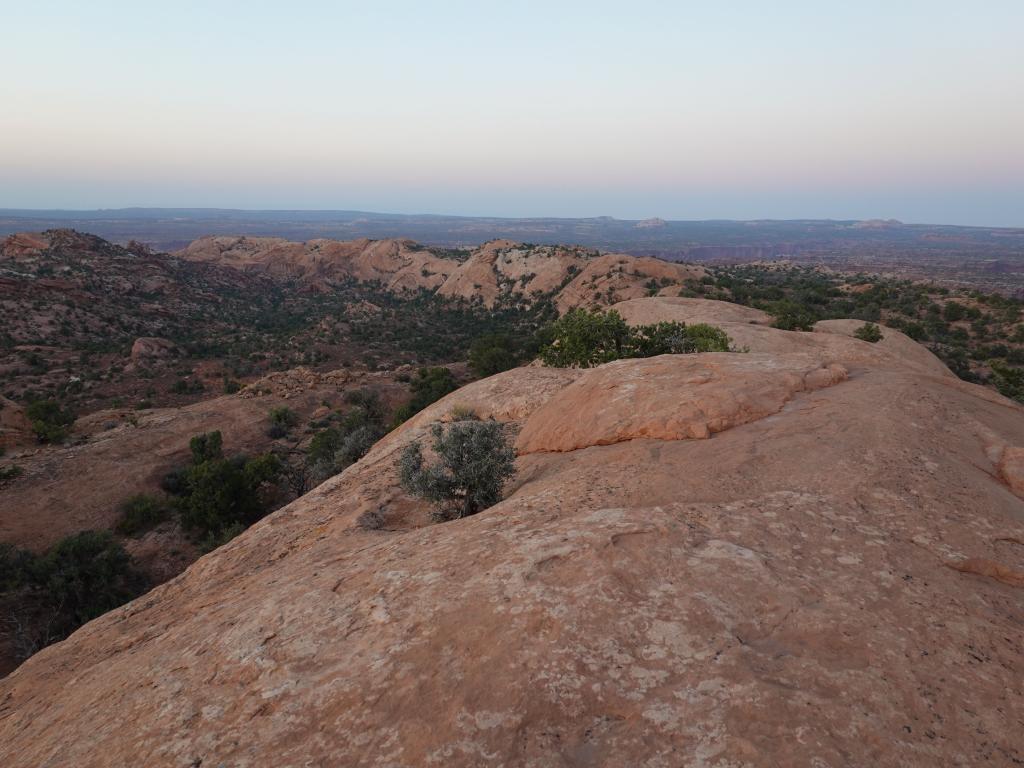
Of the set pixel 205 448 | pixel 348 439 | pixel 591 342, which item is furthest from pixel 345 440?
pixel 591 342

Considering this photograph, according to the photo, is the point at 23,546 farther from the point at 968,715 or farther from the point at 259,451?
the point at 968,715

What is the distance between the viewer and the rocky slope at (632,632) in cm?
357

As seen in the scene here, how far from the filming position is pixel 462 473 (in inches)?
353

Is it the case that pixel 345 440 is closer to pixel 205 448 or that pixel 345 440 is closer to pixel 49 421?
pixel 205 448

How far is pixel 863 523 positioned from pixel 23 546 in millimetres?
25968

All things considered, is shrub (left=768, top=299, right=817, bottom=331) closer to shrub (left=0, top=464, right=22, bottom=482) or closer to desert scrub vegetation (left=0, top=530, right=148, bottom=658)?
desert scrub vegetation (left=0, top=530, right=148, bottom=658)

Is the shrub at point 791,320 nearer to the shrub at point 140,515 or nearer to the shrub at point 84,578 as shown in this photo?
the shrub at point 84,578

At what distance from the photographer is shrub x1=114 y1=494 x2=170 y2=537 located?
2066cm

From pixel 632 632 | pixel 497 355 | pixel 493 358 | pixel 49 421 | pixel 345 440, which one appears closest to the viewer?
pixel 632 632

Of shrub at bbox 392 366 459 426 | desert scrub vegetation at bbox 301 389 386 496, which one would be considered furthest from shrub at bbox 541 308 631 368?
shrub at bbox 392 366 459 426

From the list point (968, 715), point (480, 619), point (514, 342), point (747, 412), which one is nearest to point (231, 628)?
point (480, 619)

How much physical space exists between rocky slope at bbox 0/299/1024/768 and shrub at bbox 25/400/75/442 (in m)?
25.7

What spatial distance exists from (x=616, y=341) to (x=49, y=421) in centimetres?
3214

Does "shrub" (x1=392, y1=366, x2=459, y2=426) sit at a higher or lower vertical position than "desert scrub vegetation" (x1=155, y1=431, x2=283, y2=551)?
higher
